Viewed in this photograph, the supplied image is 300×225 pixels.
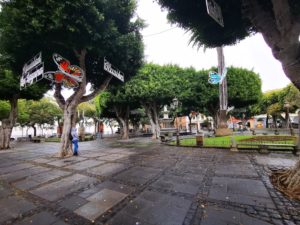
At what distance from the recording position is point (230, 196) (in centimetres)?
396

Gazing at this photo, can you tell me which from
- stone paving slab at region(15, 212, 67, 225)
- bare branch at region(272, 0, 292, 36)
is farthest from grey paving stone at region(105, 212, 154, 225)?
bare branch at region(272, 0, 292, 36)

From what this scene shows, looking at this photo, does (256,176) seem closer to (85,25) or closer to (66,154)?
(85,25)

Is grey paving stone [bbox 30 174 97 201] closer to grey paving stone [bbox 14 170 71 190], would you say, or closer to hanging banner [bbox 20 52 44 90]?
grey paving stone [bbox 14 170 71 190]

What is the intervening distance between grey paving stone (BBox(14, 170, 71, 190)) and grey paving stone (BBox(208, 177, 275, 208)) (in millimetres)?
5031

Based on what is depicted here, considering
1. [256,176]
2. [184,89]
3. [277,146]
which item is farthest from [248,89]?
[256,176]

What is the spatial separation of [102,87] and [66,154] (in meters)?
4.60

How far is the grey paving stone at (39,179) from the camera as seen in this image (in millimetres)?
5163

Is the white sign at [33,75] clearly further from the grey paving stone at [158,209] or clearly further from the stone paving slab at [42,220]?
the grey paving stone at [158,209]

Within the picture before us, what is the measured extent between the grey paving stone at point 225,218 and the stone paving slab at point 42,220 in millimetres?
2562

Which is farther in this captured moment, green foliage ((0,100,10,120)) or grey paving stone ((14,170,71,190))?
green foliage ((0,100,10,120))

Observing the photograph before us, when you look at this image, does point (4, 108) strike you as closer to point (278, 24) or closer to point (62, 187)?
point (62, 187)

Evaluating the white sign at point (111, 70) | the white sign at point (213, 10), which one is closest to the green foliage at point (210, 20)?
the white sign at point (213, 10)

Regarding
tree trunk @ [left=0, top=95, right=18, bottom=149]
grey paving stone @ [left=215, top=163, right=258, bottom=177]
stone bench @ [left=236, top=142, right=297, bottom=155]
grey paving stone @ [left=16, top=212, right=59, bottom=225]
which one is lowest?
grey paving stone @ [left=16, top=212, right=59, bottom=225]

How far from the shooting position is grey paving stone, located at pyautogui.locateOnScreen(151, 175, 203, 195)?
4.47m
